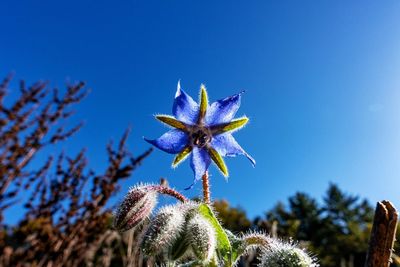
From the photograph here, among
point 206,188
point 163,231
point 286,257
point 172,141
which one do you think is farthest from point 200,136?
point 286,257

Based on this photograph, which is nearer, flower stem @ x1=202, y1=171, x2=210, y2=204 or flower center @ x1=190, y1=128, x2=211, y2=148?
flower stem @ x1=202, y1=171, x2=210, y2=204

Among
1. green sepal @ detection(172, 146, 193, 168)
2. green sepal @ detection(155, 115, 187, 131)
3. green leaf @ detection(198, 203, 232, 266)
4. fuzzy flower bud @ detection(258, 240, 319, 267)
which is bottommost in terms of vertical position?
fuzzy flower bud @ detection(258, 240, 319, 267)

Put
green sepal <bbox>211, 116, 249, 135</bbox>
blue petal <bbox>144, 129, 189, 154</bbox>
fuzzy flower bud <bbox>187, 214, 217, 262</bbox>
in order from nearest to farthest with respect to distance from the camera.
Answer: fuzzy flower bud <bbox>187, 214, 217, 262</bbox> → blue petal <bbox>144, 129, 189, 154</bbox> → green sepal <bbox>211, 116, 249, 135</bbox>

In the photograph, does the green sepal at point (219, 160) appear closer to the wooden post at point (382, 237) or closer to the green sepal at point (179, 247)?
the green sepal at point (179, 247)

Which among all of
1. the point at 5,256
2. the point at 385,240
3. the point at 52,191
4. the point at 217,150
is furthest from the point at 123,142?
the point at 385,240

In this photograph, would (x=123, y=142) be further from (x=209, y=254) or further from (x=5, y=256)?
(x=209, y=254)

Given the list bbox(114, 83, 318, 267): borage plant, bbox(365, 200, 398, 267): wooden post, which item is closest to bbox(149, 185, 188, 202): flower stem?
bbox(114, 83, 318, 267): borage plant

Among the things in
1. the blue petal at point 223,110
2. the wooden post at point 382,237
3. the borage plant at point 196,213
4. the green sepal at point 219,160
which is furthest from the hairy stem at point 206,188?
the wooden post at point 382,237

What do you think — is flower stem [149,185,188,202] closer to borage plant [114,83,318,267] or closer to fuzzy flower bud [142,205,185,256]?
borage plant [114,83,318,267]
